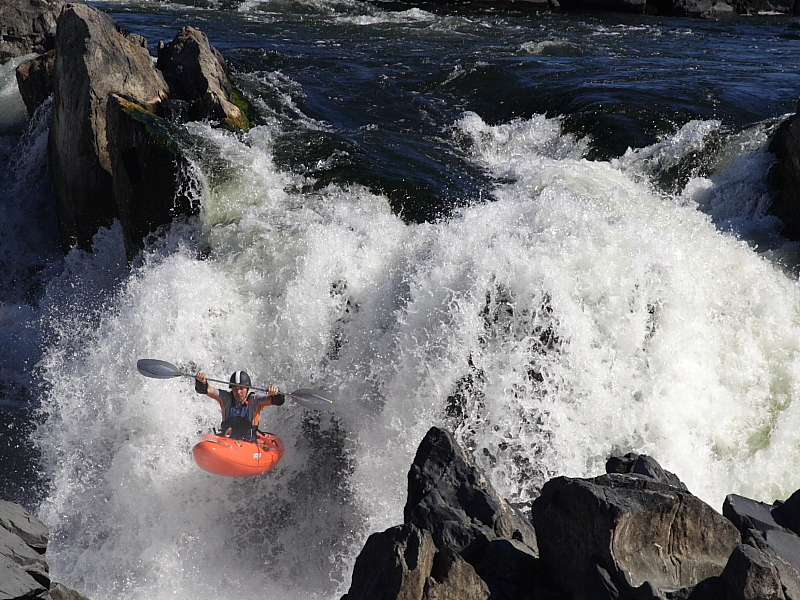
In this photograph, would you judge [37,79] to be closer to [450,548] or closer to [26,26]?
[26,26]

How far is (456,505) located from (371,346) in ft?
9.02

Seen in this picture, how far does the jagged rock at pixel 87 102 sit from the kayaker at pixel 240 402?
349cm

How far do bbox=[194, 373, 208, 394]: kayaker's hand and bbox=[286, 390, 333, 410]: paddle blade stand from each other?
83 cm

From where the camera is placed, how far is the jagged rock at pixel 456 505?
4523mm

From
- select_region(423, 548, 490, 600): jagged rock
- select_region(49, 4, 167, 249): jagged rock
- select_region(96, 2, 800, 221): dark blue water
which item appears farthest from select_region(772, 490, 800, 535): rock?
select_region(49, 4, 167, 249): jagged rock

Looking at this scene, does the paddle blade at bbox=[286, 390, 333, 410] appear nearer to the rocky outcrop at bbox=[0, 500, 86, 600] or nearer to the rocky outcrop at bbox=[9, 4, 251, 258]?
the rocky outcrop at bbox=[0, 500, 86, 600]

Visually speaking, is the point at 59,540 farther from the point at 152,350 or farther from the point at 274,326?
the point at 274,326

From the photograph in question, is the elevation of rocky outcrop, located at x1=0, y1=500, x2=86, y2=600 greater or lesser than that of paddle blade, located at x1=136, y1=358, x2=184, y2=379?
greater

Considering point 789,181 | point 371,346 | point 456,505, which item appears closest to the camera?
point 456,505

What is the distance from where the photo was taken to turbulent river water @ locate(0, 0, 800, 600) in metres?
6.73

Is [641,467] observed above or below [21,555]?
above

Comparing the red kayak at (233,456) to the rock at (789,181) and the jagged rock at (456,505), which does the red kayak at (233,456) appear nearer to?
the jagged rock at (456,505)

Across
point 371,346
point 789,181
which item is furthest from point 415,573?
point 789,181

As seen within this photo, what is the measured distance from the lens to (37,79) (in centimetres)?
1116
